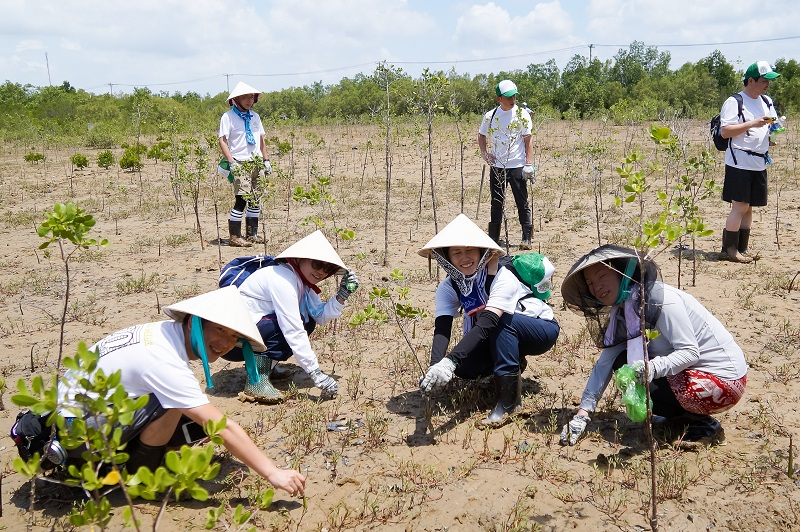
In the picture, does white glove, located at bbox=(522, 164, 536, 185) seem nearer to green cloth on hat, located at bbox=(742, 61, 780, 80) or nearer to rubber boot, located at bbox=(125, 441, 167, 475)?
green cloth on hat, located at bbox=(742, 61, 780, 80)

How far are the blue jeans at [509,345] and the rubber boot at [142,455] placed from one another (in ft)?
5.02

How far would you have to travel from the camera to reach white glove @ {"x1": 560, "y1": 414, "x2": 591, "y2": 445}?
3.32 m

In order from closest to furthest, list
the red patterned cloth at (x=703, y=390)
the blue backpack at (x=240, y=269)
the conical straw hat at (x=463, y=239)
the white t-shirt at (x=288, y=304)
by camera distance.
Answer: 1. the red patterned cloth at (x=703, y=390)
2. the conical straw hat at (x=463, y=239)
3. the white t-shirt at (x=288, y=304)
4. the blue backpack at (x=240, y=269)

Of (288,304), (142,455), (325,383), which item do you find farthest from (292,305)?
(142,455)

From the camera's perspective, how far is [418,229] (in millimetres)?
8656

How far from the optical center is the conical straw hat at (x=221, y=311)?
8.89 feet

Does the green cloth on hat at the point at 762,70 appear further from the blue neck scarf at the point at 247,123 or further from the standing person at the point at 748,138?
the blue neck scarf at the point at 247,123

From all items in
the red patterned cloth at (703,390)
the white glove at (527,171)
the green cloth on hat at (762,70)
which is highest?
the green cloth on hat at (762,70)

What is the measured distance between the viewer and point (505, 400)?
11.9 ft

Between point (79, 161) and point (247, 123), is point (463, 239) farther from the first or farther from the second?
point (79, 161)

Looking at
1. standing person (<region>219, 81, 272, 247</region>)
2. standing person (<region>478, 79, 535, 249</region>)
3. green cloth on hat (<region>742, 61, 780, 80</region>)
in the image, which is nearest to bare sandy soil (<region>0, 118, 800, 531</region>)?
standing person (<region>478, 79, 535, 249</region>)

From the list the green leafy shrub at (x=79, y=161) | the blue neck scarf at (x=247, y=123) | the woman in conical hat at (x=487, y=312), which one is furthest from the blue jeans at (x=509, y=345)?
the green leafy shrub at (x=79, y=161)

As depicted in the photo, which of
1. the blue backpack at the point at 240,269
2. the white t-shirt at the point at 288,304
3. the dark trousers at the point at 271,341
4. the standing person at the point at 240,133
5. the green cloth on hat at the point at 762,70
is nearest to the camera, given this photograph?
the white t-shirt at the point at 288,304

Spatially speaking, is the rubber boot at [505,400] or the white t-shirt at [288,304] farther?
the white t-shirt at [288,304]
